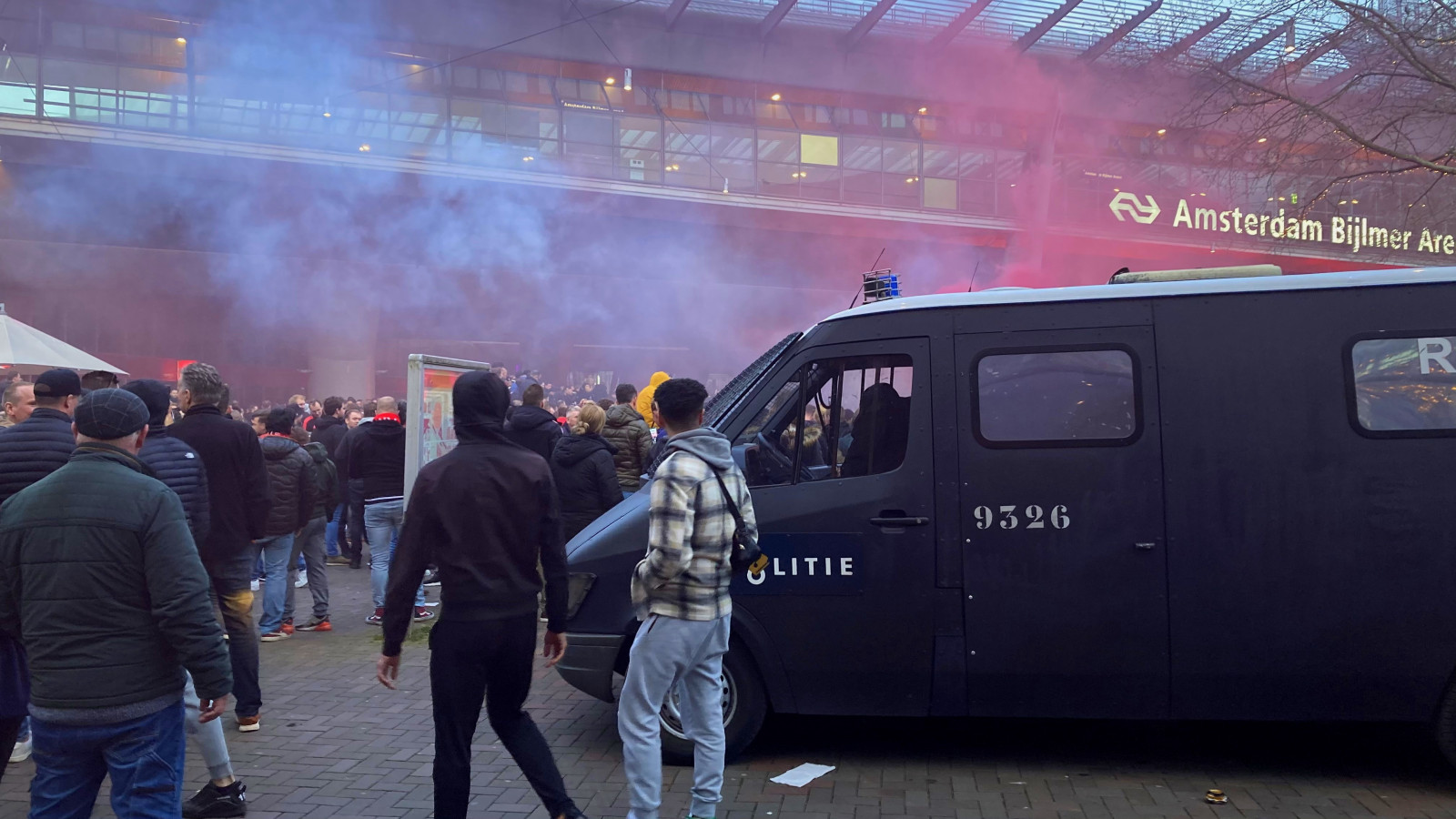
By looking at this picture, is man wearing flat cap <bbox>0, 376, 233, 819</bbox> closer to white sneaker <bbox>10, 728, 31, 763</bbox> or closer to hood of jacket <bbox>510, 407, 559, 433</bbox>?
white sneaker <bbox>10, 728, 31, 763</bbox>

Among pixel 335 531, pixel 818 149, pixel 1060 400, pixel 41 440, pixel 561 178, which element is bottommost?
pixel 335 531

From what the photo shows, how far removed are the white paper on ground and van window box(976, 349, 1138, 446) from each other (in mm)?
1717

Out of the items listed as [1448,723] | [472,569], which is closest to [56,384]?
[472,569]

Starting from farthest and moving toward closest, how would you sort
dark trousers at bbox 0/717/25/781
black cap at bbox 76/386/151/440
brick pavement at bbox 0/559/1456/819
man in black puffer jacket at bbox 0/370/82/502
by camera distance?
brick pavement at bbox 0/559/1456/819 < man in black puffer jacket at bbox 0/370/82/502 < dark trousers at bbox 0/717/25/781 < black cap at bbox 76/386/151/440

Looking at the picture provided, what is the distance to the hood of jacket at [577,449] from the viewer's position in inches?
279

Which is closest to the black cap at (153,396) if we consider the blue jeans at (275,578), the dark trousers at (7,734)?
the dark trousers at (7,734)

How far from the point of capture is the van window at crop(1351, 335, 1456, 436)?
14.1 feet

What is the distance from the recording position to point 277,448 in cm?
712

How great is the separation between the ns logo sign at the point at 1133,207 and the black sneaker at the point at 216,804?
944 inches

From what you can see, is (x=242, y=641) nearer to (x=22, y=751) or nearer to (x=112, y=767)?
(x=22, y=751)

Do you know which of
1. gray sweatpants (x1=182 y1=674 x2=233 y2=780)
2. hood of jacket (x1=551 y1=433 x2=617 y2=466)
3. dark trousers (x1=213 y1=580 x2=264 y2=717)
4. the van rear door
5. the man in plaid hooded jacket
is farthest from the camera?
hood of jacket (x1=551 y1=433 x2=617 y2=466)

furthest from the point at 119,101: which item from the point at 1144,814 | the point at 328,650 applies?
the point at 1144,814

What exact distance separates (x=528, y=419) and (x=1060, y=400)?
4277 millimetres

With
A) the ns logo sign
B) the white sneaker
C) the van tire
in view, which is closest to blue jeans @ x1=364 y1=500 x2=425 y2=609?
the white sneaker
